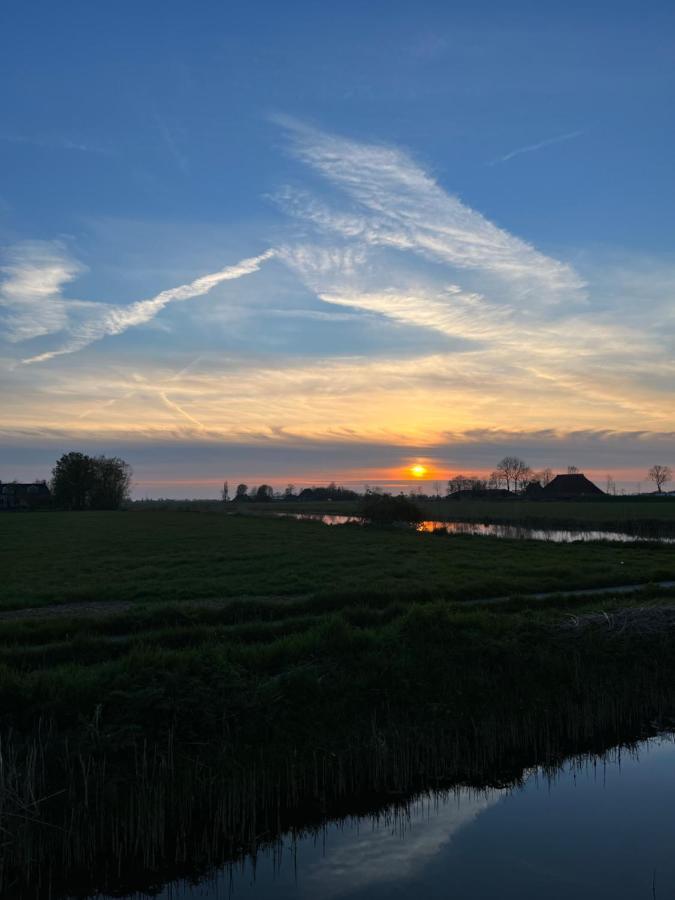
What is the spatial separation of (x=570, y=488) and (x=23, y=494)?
120m

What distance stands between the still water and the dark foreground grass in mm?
9243

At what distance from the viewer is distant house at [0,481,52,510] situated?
149500 mm

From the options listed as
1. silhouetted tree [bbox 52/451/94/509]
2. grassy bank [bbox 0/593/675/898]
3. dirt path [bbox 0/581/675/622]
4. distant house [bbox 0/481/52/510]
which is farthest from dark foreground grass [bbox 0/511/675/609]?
distant house [bbox 0/481/52/510]

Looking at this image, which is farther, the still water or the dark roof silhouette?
the dark roof silhouette

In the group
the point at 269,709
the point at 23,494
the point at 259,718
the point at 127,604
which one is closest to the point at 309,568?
the point at 127,604

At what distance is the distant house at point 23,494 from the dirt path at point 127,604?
449 feet

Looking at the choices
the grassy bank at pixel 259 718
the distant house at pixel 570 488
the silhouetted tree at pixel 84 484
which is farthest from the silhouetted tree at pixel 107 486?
the grassy bank at pixel 259 718

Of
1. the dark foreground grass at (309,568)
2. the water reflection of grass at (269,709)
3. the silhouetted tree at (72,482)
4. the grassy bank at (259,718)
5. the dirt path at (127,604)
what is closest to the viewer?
the grassy bank at (259,718)

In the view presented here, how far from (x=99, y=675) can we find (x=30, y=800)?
2.98 m

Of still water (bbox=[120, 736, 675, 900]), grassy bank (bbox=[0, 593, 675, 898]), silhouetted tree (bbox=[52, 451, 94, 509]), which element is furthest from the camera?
silhouetted tree (bbox=[52, 451, 94, 509])

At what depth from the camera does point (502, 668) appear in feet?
44.5

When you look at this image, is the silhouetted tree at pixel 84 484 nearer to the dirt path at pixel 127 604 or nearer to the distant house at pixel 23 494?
the distant house at pixel 23 494

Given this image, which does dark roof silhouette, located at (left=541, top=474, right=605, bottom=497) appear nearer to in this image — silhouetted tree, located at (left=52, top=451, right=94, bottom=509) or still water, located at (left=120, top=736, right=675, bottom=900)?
silhouetted tree, located at (left=52, top=451, right=94, bottom=509)

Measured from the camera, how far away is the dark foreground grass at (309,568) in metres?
20.7
